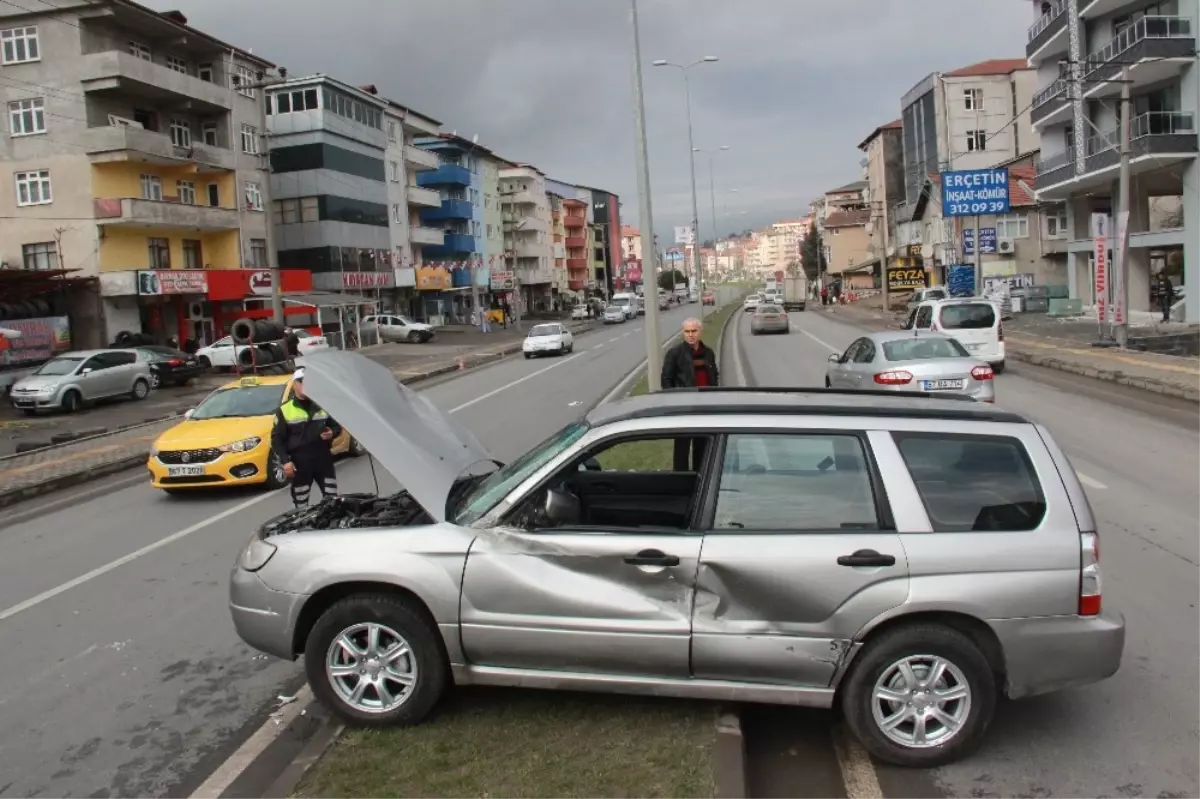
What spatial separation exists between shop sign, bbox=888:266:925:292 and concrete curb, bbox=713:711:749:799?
60833mm

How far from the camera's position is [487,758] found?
13.2 feet

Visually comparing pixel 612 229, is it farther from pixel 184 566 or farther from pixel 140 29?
pixel 184 566

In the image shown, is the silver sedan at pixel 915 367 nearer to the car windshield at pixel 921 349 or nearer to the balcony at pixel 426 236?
the car windshield at pixel 921 349

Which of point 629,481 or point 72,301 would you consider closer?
point 629,481

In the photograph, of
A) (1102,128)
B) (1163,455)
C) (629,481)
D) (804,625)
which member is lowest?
(1163,455)

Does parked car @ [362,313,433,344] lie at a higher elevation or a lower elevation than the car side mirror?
higher

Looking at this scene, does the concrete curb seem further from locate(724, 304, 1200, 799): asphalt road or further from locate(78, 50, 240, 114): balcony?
locate(78, 50, 240, 114): balcony

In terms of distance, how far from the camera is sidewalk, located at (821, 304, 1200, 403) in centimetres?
1770

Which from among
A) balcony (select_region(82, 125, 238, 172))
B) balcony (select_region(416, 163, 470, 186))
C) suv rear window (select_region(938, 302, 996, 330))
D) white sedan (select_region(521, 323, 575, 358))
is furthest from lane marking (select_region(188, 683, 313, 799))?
balcony (select_region(416, 163, 470, 186))

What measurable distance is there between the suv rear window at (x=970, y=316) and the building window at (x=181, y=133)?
35.6 metres

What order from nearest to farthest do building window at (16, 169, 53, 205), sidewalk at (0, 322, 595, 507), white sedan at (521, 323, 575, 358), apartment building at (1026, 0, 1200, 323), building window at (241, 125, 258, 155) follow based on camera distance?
1. sidewalk at (0, 322, 595, 507)
2. apartment building at (1026, 0, 1200, 323)
3. building window at (16, 169, 53, 205)
4. white sedan at (521, 323, 575, 358)
5. building window at (241, 125, 258, 155)

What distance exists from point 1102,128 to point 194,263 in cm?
4110

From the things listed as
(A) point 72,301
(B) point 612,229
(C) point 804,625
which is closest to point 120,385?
(A) point 72,301

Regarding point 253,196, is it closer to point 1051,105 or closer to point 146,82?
point 146,82
